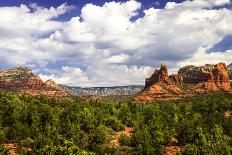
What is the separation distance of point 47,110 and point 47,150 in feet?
175

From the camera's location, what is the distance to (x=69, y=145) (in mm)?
45344

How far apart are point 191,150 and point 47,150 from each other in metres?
31.4

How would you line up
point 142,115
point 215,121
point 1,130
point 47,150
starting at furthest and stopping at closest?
point 142,115, point 215,121, point 1,130, point 47,150

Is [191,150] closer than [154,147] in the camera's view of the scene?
Yes

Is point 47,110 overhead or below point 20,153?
overhead

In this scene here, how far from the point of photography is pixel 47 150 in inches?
1716

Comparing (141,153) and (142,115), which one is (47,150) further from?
(142,115)

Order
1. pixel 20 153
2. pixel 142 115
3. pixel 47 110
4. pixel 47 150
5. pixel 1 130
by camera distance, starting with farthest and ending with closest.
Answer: pixel 142 115, pixel 47 110, pixel 1 130, pixel 20 153, pixel 47 150

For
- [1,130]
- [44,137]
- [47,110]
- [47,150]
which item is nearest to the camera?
[47,150]

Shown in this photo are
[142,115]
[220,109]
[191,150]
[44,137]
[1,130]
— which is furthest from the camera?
[220,109]

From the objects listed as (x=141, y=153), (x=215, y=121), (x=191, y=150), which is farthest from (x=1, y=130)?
(x=215, y=121)

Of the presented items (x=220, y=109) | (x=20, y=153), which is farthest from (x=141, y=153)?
(x=220, y=109)

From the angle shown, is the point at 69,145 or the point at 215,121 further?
the point at 215,121

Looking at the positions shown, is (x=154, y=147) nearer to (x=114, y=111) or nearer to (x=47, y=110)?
(x=47, y=110)
